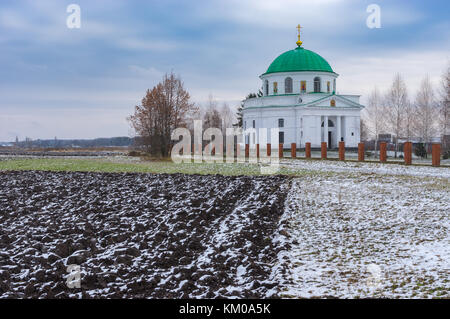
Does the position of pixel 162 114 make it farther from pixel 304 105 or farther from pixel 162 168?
pixel 304 105

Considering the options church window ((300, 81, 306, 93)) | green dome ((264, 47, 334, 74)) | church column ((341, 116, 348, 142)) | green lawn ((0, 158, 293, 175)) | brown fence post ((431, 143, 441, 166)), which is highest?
green dome ((264, 47, 334, 74))

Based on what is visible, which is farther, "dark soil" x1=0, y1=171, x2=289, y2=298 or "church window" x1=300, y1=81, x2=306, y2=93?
"church window" x1=300, y1=81, x2=306, y2=93

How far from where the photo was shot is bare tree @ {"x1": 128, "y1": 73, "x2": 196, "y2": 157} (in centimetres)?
3750

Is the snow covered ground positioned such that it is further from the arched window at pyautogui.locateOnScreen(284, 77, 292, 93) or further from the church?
the arched window at pyautogui.locateOnScreen(284, 77, 292, 93)

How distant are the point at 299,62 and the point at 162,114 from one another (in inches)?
996

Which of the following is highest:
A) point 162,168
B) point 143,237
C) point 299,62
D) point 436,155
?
point 299,62

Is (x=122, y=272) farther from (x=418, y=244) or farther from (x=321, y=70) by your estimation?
(x=321, y=70)

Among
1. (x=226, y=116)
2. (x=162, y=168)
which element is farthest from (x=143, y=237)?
(x=226, y=116)

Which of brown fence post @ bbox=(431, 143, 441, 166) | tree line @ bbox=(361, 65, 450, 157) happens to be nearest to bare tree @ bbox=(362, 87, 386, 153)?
tree line @ bbox=(361, 65, 450, 157)

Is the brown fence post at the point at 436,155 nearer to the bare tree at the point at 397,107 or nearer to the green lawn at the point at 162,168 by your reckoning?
the green lawn at the point at 162,168

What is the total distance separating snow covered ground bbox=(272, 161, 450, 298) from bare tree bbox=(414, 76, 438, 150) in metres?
32.5

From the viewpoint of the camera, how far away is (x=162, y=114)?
126ft

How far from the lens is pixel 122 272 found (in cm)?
971
